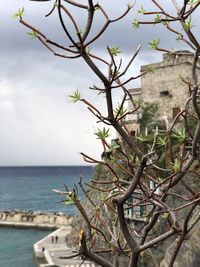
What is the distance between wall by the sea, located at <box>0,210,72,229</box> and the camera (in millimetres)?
79812

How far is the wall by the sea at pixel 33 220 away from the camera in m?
79.8

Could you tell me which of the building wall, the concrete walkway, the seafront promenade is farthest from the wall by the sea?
the building wall

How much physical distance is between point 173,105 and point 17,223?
157 ft

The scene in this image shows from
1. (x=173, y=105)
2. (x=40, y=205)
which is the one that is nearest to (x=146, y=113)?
(x=173, y=105)

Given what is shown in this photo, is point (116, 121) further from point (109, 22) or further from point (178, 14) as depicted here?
point (178, 14)

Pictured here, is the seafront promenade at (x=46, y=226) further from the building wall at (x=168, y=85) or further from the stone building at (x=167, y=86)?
the building wall at (x=168, y=85)

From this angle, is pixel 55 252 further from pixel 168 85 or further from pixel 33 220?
pixel 33 220

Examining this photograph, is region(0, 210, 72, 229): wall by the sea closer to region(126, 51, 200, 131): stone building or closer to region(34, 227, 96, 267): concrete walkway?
region(34, 227, 96, 267): concrete walkway

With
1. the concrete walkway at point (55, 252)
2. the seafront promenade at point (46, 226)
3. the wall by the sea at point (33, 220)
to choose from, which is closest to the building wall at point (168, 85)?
the concrete walkway at point (55, 252)

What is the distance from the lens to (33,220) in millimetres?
83438

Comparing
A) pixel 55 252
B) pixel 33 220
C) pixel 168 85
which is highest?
pixel 168 85

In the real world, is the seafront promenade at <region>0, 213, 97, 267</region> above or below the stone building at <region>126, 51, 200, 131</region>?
below

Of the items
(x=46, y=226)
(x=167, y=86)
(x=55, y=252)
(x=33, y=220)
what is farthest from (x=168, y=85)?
(x=33, y=220)

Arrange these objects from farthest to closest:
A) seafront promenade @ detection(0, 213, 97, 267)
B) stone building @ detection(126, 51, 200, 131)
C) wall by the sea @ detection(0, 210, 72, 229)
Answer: wall by the sea @ detection(0, 210, 72, 229) < seafront promenade @ detection(0, 213, 97, 267) < stone building @ detection(126, 51, 200, 131)
